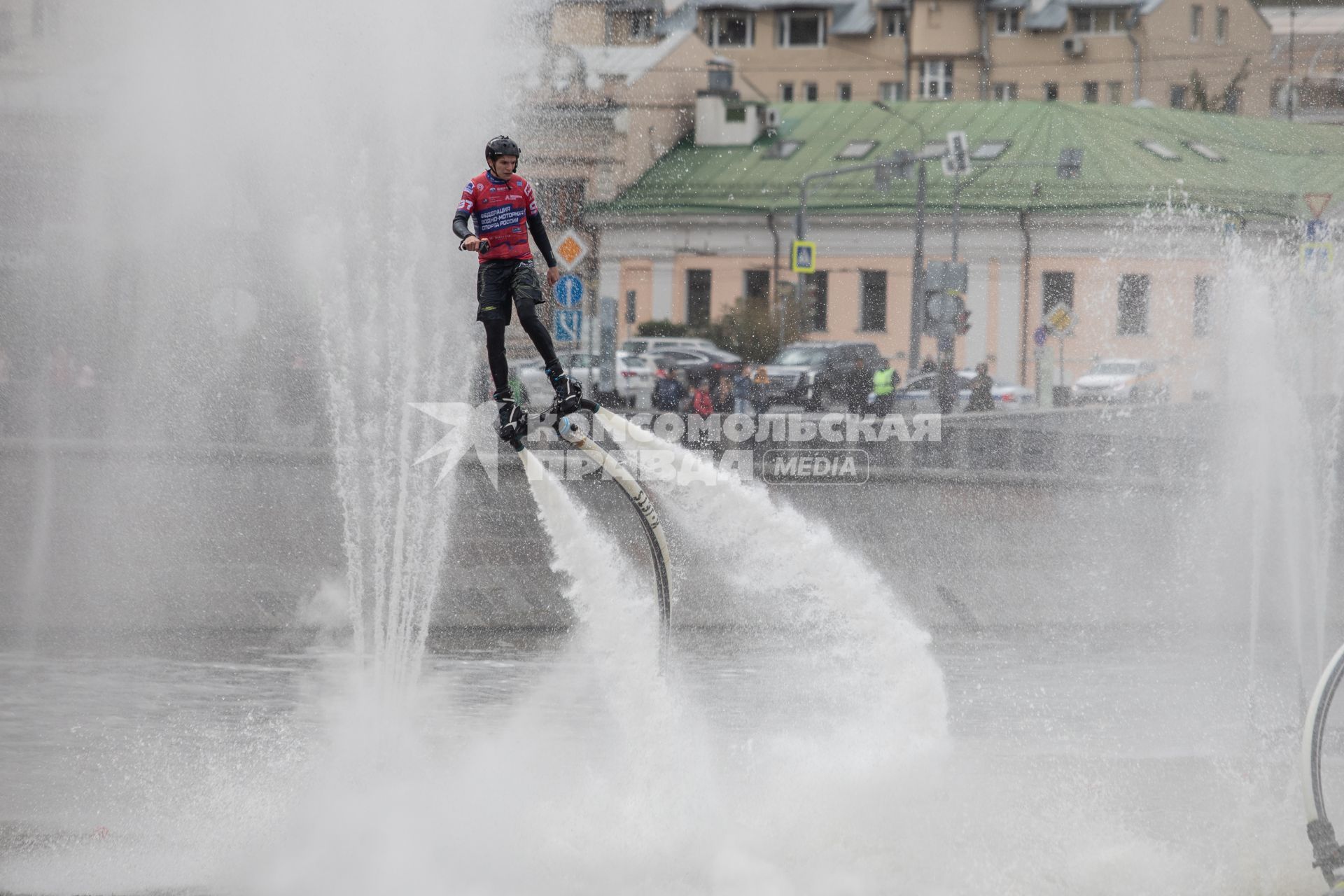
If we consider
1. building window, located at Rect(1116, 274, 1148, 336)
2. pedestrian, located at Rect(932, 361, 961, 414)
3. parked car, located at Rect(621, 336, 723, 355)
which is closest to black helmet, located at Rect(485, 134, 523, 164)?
pedestrian, located at Rect(932, 361, 961, 414)

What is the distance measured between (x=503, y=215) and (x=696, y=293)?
160ft

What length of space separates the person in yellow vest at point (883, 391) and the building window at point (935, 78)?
1613 inches

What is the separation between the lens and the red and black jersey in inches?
333

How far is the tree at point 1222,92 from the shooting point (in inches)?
2269

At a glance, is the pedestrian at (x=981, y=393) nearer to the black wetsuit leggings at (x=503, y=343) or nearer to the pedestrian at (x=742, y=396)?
the pedestrian at (x=742, y=396)

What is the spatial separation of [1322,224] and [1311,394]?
14.9 metres

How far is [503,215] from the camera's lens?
8.59m

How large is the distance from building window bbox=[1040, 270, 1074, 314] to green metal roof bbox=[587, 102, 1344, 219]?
2.17m

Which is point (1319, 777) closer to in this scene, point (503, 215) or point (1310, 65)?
point (503, 215)

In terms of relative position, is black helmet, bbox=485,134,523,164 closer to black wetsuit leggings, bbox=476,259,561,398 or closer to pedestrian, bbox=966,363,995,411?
black wetsuit leggings, bbox=476,259,561,398

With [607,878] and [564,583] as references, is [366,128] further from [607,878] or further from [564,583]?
[607,878]

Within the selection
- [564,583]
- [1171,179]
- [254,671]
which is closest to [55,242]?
[564,583]

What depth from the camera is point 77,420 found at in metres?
26.6

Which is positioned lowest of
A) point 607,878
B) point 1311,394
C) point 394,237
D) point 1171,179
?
point 607,878
